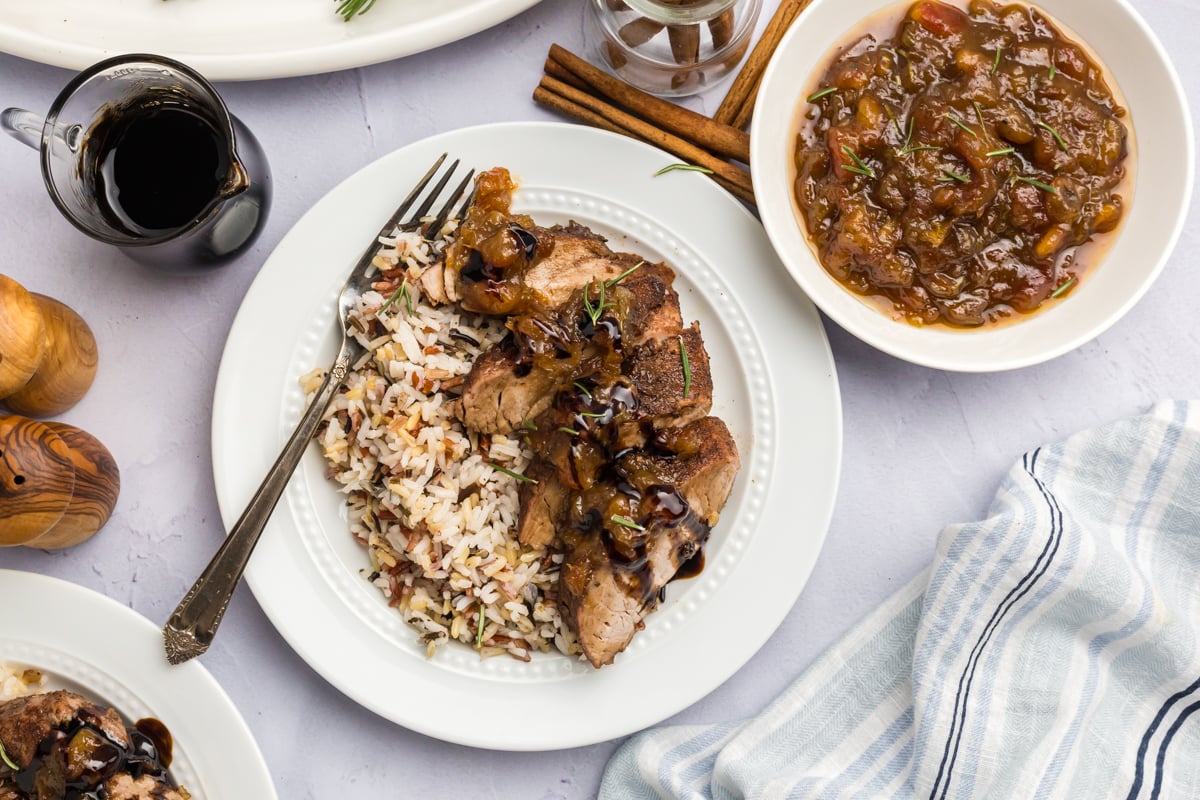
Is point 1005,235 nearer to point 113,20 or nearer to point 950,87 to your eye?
point 950,87

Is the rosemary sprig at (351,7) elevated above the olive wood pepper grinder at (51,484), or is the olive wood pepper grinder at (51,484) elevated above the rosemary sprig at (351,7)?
the rosemary sprig at (351,7)

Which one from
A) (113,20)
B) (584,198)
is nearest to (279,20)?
(113,20)

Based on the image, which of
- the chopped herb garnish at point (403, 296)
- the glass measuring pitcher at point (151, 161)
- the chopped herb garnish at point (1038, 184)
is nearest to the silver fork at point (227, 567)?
the chopped herb garnish at point (403, 296)

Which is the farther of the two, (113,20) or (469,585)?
(113,20)

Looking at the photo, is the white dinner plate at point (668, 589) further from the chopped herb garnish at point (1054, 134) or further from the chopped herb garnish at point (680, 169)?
the chopped herb garnish at point (1054, 134)

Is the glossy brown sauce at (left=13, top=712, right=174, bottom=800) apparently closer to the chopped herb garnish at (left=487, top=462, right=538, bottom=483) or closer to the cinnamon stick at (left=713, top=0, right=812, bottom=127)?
the chopped herb garnish at (left=487, top=462, right=538, bottom=483)

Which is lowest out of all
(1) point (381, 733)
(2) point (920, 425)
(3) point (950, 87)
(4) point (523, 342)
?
(1) point (381, 733)
